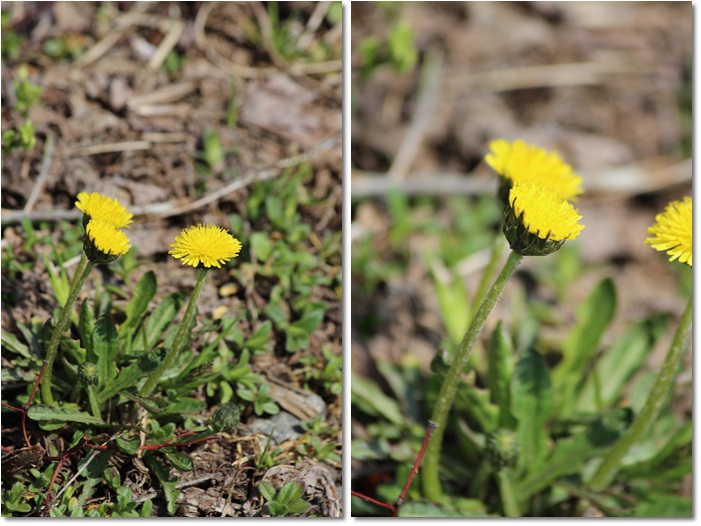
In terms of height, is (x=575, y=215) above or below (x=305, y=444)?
above

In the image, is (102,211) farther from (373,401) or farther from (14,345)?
(373,401)

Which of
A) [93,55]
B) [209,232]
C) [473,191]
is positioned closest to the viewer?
[209,232]

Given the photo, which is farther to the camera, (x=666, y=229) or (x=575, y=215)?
(x=666, y=229)

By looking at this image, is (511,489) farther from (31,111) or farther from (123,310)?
(31,111)

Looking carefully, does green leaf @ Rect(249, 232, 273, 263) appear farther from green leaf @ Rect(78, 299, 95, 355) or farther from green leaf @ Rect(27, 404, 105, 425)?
green leaf @ Rect(27, 404, 105, 425)

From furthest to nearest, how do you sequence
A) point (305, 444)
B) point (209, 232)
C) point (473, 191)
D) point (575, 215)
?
point (473, 191)
point (305, 444)
point (209, 232)
point (575, 215)

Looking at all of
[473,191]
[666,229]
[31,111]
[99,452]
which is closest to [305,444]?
[99,452]

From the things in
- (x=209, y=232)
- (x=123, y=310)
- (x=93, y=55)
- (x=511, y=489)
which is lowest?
(x=511, y=489)
